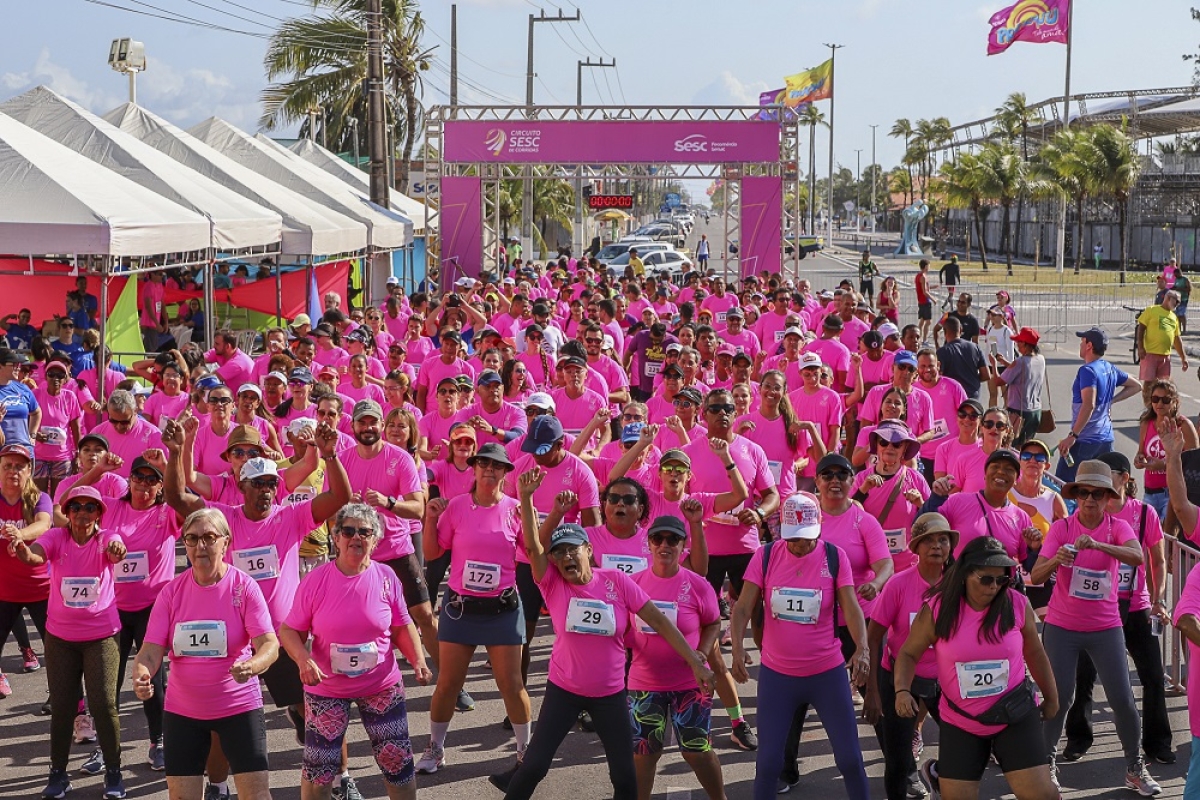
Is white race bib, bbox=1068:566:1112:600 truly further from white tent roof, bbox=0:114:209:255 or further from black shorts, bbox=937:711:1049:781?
white tent roof, bbox=0:114:209:255

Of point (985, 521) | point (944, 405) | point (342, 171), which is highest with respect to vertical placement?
point (342, 171)

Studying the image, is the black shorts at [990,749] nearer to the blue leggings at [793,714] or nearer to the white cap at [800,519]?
the blue leggings at [793,714]

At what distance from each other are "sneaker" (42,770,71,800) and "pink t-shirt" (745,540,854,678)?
3.38m

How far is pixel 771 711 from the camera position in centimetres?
607

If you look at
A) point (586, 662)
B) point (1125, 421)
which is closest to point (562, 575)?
point (586, 662)

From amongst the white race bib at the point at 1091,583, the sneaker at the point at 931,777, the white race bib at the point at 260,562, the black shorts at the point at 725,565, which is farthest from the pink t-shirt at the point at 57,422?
the white race bib at the point at 1091,583

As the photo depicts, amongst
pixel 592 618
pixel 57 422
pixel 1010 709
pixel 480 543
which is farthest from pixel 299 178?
pixel 1010 709

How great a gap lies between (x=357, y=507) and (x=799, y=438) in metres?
4.03

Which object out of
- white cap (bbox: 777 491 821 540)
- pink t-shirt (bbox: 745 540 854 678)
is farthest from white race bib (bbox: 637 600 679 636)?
white cap (bbox: 777 491 821 540)

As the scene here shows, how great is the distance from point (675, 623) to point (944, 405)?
5.14 meters

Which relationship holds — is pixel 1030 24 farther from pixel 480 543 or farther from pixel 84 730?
pixel 84 730

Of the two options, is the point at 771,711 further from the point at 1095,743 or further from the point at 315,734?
the point at 1095,743

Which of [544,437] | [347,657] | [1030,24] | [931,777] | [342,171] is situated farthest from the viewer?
[1030,24]

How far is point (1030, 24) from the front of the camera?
48.7 metres
